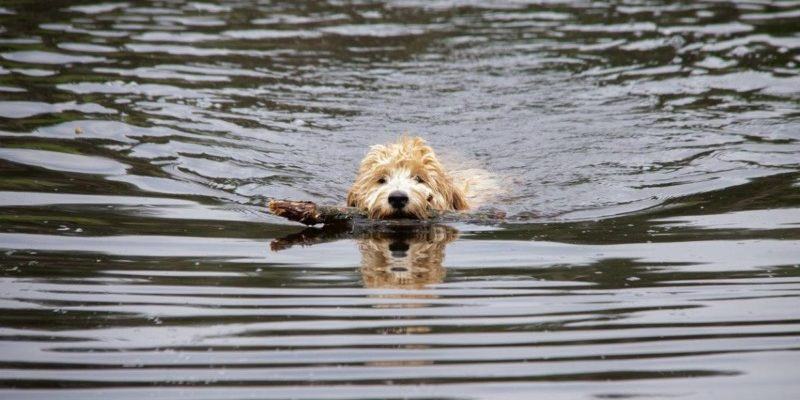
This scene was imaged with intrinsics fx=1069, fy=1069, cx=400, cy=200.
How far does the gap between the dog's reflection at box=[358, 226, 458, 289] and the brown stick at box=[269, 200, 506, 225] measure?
0.19 meters

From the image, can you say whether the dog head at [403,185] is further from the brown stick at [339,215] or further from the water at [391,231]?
the water at [391,231]

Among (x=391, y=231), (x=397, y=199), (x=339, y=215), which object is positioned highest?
(x=397, y=199)

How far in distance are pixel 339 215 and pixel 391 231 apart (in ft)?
1.30

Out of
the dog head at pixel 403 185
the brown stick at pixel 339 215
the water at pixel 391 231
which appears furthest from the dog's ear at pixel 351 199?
the water at pixel 391 231

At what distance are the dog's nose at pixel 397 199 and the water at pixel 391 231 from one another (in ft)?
0.68

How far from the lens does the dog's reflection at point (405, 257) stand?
20.1ft

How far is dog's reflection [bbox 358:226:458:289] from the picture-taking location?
6.11 metres

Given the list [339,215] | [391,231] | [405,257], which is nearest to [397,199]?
[391,231]

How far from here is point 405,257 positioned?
685 cm

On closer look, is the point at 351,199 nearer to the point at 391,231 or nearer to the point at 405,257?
the point at 391,231

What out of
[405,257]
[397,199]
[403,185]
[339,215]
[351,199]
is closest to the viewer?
[405,257]

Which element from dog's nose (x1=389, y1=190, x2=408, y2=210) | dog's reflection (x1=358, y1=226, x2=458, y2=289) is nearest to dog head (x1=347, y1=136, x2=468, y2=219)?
dog's nose (x1=389, y1=190, x2=408, y2=210)

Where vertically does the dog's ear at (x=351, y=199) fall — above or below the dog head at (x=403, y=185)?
below

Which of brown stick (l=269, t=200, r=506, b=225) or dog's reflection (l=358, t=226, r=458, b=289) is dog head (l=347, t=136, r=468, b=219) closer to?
brown stick (l=269, t=200, r=506, b=225)
